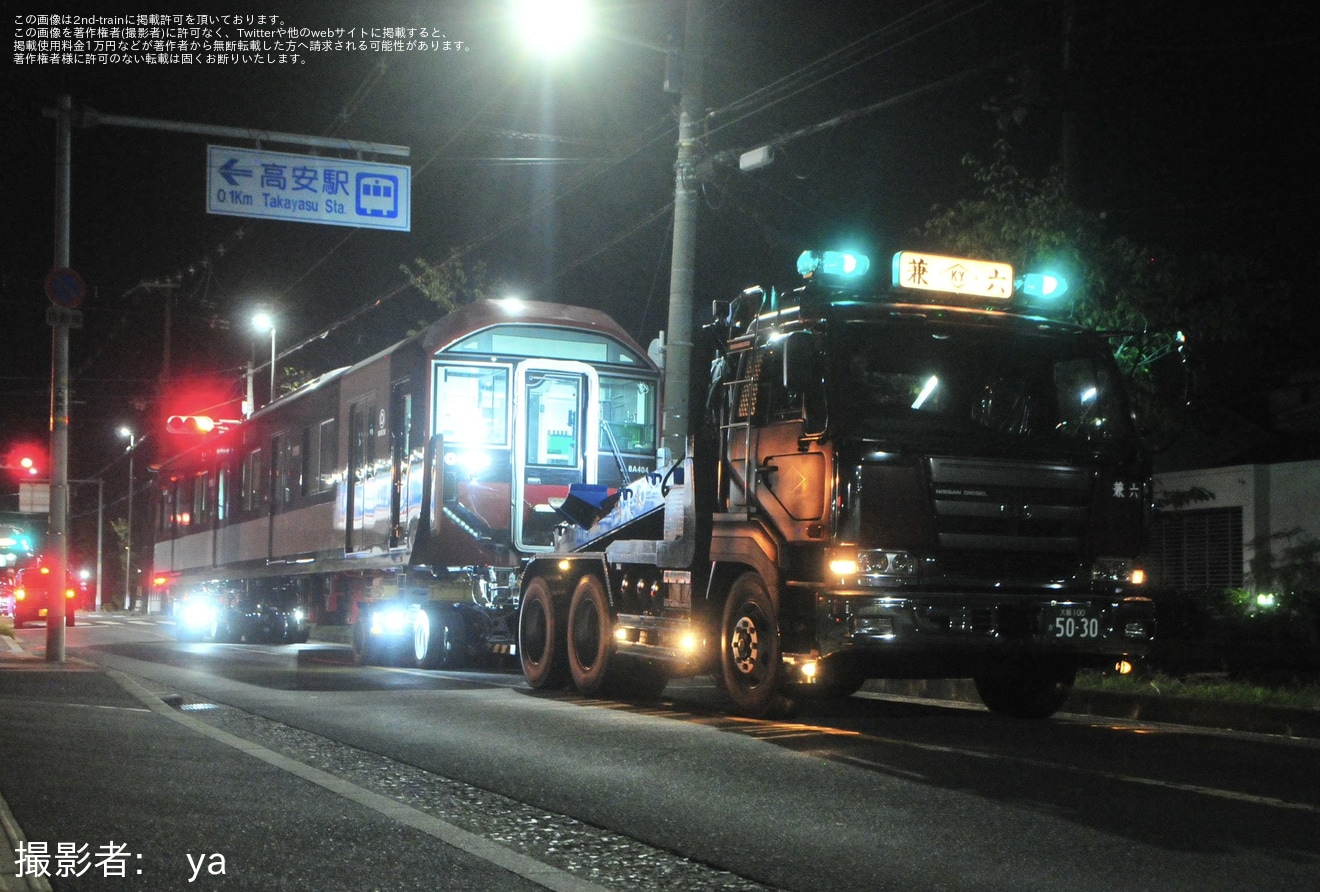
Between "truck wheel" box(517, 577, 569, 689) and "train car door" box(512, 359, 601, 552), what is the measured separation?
2234 mm

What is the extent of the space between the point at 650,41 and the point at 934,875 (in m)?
14.8

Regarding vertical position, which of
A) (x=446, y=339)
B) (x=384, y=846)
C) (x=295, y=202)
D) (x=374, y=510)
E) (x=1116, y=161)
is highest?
(x=1116, y=161)

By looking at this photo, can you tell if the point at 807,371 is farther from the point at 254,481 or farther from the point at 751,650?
the point at 254,481

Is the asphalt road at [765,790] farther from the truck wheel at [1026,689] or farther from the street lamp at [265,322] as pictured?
the street lamp at [265,322]

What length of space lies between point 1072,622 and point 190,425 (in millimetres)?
25494

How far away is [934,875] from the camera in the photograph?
18.2 feet

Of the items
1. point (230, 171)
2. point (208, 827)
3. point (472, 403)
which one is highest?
point (230, 171)

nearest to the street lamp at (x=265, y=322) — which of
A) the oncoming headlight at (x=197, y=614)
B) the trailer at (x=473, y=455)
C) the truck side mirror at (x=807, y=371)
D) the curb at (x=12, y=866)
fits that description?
the oncoming headlight at (x=197, y=614)

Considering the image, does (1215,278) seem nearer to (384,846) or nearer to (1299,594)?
(1299,594)

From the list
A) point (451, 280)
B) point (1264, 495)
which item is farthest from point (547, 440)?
point (451, 280)

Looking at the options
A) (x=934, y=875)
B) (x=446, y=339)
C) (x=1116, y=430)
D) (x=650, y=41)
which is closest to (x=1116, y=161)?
(x=650, y=41)

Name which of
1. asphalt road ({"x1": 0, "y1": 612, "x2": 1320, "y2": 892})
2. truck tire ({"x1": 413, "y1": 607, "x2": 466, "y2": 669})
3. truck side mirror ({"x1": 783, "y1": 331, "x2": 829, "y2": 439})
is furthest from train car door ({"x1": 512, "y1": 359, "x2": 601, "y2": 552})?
truck side mirror ({"x1": 783, "y1": 331, "x2": 829, "y2": 439})

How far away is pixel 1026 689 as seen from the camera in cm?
1169

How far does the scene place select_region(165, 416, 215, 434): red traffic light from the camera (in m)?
31.4
